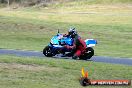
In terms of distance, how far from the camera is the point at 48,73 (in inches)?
619

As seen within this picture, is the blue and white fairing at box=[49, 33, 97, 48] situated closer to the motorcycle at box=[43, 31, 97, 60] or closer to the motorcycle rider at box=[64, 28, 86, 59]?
the motorcycle at box=[43, 31, 97, 60]

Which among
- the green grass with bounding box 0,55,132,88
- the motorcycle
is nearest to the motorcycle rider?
the motorcycle

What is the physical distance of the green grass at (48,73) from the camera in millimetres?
14289

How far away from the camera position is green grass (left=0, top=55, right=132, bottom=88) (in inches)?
563

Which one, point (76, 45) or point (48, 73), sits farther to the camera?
point (76, 45)

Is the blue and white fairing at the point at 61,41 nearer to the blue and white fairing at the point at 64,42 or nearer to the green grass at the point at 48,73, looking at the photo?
the blue and white fairing at the point at 64,42

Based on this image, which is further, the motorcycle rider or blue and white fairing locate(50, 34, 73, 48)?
blue and white fairing locate(50, 34, 73, 48)

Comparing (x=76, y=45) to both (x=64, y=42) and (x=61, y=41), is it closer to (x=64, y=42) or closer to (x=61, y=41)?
(x=64, y=42)

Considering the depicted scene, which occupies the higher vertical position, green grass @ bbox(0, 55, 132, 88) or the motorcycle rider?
green grass @ bbox(0, 55, 132, 88)

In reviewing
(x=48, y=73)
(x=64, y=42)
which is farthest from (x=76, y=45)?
(x=48, y=73)

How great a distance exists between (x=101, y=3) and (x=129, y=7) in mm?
9436

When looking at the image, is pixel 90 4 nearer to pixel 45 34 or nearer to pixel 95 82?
pixel 45 34

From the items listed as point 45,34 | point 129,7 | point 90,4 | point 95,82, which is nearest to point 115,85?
point 95,82

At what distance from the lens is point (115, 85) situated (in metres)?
14.5
